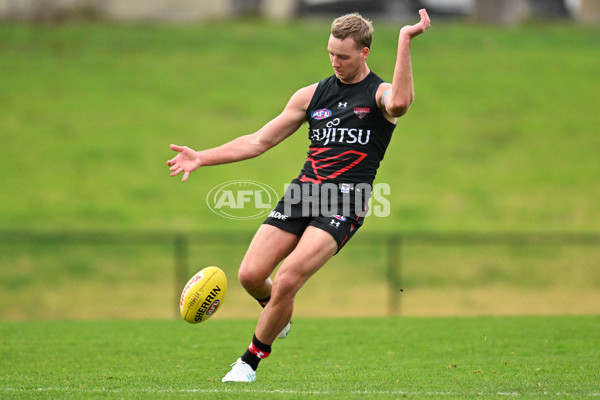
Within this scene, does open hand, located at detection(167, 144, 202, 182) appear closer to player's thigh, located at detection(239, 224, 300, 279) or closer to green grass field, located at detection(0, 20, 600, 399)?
player's thigh, located at detection(239, 224, 300, 279)

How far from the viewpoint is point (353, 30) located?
5938mm

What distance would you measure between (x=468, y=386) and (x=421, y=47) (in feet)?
86.9

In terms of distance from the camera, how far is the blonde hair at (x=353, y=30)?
593cm

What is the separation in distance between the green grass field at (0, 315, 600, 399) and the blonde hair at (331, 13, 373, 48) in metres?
2.55

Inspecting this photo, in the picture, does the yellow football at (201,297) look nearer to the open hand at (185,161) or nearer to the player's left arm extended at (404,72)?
the open hand at (185,161)

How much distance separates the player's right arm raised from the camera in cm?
629

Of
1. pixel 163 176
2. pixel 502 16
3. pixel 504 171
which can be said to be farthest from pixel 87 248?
pixel 502 16

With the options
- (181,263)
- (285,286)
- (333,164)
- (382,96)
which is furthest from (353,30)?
(181,263)

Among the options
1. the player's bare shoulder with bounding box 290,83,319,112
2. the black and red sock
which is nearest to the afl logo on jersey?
the player's bare shoulder with bounding box 290,83,319,112

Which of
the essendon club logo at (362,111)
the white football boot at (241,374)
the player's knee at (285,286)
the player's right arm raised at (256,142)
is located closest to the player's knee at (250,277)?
the player's knee at (285,286)

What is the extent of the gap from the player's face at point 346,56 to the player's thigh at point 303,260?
1226 millimetres

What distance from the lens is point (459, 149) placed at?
24.3m

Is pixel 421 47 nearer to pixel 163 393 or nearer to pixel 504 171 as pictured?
pixel 504 171

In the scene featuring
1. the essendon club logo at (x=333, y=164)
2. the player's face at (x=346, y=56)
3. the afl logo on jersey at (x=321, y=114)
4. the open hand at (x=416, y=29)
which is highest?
the open hand at (x=416, y=29)
